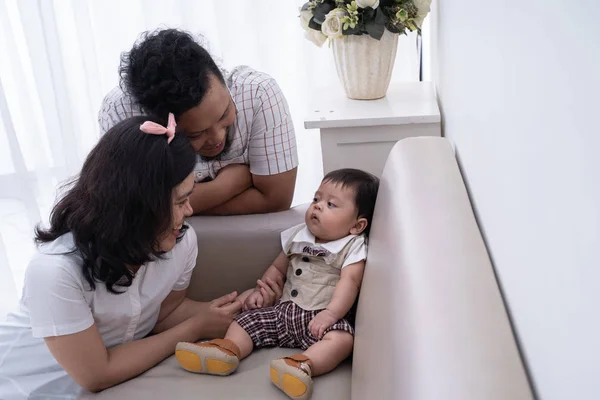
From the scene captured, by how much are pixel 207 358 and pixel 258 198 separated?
22.5 inches

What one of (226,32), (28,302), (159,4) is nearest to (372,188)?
(28,302)

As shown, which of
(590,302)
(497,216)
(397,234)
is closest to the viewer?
(590,302)

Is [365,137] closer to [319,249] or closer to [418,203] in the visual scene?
[319,249]

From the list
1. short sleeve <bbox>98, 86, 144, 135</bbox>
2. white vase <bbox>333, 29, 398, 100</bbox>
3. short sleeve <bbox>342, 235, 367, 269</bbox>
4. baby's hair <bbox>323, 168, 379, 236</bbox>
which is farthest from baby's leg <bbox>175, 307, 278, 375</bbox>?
white vase <bbox>333, 29, 398, 100</bbox>

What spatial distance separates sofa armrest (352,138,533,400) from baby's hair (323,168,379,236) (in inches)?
7.8

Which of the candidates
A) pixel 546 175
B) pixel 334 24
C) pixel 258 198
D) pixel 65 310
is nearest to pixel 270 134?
pixel 258 198

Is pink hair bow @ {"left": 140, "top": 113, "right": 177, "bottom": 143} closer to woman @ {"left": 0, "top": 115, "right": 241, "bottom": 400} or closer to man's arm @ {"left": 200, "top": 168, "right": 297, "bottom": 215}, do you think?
woman @ {"left": 0, "top": 115, "right": 241, "bottom": 400}

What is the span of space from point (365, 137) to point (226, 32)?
1.06m

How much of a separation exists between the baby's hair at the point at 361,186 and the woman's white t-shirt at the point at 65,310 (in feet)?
1.35

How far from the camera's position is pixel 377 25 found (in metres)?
1.94

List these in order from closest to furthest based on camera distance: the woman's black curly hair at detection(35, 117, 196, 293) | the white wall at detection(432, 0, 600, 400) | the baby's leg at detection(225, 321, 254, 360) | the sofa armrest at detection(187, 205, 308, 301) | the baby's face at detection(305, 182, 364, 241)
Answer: the white wall at detection(432, 0, 600, 400)
the woman's black curly hair at detection(35, 117, 196, 293)
the baby's leg at detection(225, 321, 254, 360)
the baby's face at detection(305, 182, 364, 241)
the sofa armrest at detection(187, 205, 308, 301)

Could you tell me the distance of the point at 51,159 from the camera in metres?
3.04

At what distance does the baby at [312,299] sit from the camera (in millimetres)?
1479

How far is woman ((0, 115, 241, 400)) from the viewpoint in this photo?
133 cm
